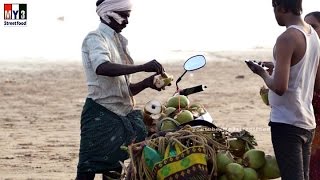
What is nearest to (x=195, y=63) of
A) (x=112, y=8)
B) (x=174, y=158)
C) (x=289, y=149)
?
(x=112, y=8)

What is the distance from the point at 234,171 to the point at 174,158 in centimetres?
36

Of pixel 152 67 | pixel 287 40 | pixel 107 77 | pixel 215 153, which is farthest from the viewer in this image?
pixel 107 77

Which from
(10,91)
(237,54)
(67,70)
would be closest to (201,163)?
(10,91)

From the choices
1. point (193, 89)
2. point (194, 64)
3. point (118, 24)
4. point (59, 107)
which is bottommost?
point (59, 107)

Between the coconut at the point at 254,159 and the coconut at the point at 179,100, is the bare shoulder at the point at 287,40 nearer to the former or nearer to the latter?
the coconut at the point at 254,159

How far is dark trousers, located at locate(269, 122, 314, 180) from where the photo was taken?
523 centimetres

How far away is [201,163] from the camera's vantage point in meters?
5.34

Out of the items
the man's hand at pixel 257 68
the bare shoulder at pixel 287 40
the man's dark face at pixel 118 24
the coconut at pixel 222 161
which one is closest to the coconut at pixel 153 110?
the man's dark face at pixel 118 24

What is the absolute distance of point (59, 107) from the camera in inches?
602

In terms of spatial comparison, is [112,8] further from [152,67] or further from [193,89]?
[193,89]

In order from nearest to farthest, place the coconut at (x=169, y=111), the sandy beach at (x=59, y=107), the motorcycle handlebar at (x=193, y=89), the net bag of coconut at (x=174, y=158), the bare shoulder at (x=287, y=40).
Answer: the bare shoulder at (x=287, y=40)
the net bag of coconut at (x=174, y=158)
the coconut at (x=169, y=111)
the motorcycle handlebar at (x=193, y=89)
the sandy beach at (x=59, y=107)

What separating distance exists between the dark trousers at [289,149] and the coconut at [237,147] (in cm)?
44

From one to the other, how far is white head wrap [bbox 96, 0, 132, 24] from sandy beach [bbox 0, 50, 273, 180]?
3442mm

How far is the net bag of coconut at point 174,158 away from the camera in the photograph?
5.33 m
